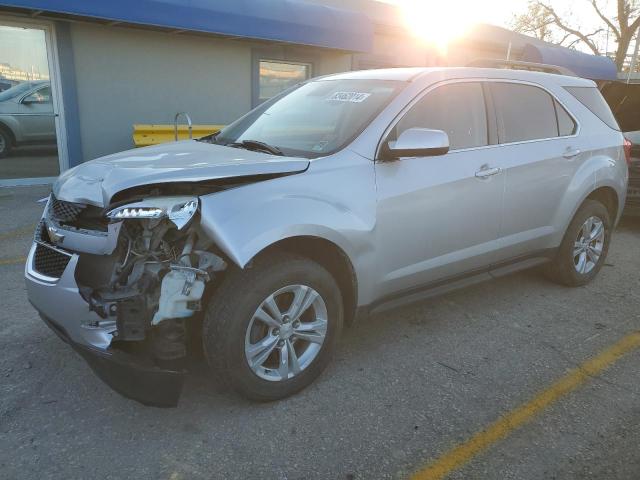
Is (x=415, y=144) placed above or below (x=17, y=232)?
above

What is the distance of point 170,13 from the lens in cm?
795

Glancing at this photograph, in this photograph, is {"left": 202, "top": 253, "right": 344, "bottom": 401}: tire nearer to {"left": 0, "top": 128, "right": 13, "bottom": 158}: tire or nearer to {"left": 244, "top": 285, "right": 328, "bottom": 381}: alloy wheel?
{"left": 244, "top": 285, "right": 328, "bottom": 381}: alloy wheel

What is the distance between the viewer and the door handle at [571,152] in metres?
4.18

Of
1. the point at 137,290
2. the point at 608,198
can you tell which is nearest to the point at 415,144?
the point at 137,290

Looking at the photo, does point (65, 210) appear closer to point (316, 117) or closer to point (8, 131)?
point (316, 117)

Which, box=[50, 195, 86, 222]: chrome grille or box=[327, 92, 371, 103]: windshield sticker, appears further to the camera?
box=[327, 92, 371, 103]: windshield sticker

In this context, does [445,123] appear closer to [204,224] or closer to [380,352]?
[380,352]

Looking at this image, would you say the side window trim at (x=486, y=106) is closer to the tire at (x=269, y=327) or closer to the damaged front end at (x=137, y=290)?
the tire at (x=269, y=327)

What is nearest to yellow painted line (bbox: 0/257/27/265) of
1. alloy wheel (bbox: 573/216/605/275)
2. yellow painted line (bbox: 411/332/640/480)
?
yellow painted line (bbox: 411/332/640/480)

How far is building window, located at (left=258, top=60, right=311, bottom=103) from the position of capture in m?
10.7

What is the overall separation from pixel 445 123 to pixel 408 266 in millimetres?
1022

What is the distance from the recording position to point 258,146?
10.8ft

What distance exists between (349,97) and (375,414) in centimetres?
202

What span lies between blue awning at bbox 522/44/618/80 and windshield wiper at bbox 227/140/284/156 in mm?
13456
